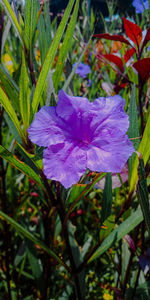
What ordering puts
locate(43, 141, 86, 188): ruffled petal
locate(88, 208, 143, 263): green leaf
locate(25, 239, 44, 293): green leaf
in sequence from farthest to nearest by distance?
locate(25, 239, 44, 293): green leaf < locate(88, 208, 143, 263): green leaf < locate(43, 141, 86, 188): ruffled petal

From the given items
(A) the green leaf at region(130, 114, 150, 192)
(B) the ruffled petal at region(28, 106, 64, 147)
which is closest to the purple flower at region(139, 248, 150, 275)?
(A) the green leaf at region(130, 114, 150, 192)

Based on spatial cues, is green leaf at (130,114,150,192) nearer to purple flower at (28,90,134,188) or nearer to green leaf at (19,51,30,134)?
purple flower at (28,90,134,188)

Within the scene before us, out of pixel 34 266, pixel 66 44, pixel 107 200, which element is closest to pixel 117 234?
pixel 107 200

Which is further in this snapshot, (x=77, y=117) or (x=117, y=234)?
(x=117, y=234)

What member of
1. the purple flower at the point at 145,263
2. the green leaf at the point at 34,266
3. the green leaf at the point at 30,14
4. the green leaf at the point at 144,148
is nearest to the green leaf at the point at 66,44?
the green leaf at the point at 30,14

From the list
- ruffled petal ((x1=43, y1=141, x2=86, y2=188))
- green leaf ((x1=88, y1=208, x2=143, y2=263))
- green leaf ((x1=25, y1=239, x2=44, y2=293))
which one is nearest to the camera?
ruffled petal ((x1=43, y1=141, x2=86, y2=188))

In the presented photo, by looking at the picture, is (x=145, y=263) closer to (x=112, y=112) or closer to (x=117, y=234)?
(x=117, y=234)

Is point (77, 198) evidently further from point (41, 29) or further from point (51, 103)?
point (41, 29)
